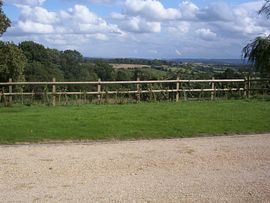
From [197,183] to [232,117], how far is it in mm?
9494

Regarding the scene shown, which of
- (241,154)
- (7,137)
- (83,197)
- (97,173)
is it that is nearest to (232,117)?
(241,154)

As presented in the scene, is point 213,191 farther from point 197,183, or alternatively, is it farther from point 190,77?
point 190,77

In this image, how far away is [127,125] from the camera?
1448 centimetres

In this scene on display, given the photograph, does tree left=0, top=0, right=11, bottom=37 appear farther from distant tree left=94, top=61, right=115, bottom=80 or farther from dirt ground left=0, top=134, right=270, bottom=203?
dirt ground left=0, top=134, right=270, bottom=203

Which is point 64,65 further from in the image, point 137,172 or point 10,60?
point 137,172

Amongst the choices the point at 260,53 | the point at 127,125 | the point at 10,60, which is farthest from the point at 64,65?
the point at 127,125

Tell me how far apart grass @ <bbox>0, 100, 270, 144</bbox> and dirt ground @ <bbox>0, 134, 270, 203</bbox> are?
118 centimetres

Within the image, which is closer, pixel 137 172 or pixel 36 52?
pixel 137 172

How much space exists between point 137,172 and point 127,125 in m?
6.11

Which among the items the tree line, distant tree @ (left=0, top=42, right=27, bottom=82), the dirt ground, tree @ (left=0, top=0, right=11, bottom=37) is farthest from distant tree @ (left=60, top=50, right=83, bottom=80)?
the dirt ground

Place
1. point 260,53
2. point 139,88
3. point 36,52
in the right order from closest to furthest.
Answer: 1. point 139,88
2. point 260,53
3. point 36,52

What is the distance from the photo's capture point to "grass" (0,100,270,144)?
12.8 metres

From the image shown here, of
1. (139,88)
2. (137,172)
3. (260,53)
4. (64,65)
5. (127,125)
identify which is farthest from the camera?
(64,65)

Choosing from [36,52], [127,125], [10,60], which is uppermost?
[36,52]
